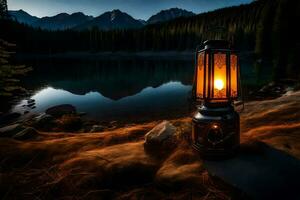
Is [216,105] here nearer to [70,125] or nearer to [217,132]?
[217,132]

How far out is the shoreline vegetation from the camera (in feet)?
12.2

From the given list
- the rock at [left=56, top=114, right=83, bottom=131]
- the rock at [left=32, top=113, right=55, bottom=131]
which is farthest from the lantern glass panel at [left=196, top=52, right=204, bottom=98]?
the rock at [left=32, top=113, right=55, bottom=131]

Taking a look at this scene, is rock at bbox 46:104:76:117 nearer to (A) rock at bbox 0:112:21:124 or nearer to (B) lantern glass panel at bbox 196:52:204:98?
(A) rock at bbox 0:112:21:124

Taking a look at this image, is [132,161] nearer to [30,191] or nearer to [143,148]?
[143,148]

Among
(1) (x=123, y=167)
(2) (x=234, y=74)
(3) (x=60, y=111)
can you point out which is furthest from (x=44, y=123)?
(2) (x=234, y=74)

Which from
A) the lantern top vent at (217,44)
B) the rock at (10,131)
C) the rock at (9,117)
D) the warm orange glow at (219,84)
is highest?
the lantern top vent at (217,44)

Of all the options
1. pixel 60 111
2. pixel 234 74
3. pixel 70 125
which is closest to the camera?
pixel 234 74

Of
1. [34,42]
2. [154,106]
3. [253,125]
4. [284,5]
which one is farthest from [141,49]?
[253,125]

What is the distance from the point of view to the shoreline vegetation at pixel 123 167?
3.72 m

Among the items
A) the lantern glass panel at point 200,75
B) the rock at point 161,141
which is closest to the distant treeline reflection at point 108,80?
the rock at point 161,141

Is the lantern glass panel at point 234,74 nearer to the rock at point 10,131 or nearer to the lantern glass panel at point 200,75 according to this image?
the lantern glass panel at point 200,75

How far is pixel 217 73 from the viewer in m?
4.50

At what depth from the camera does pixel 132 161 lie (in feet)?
14.5

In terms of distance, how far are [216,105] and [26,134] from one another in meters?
5.31
